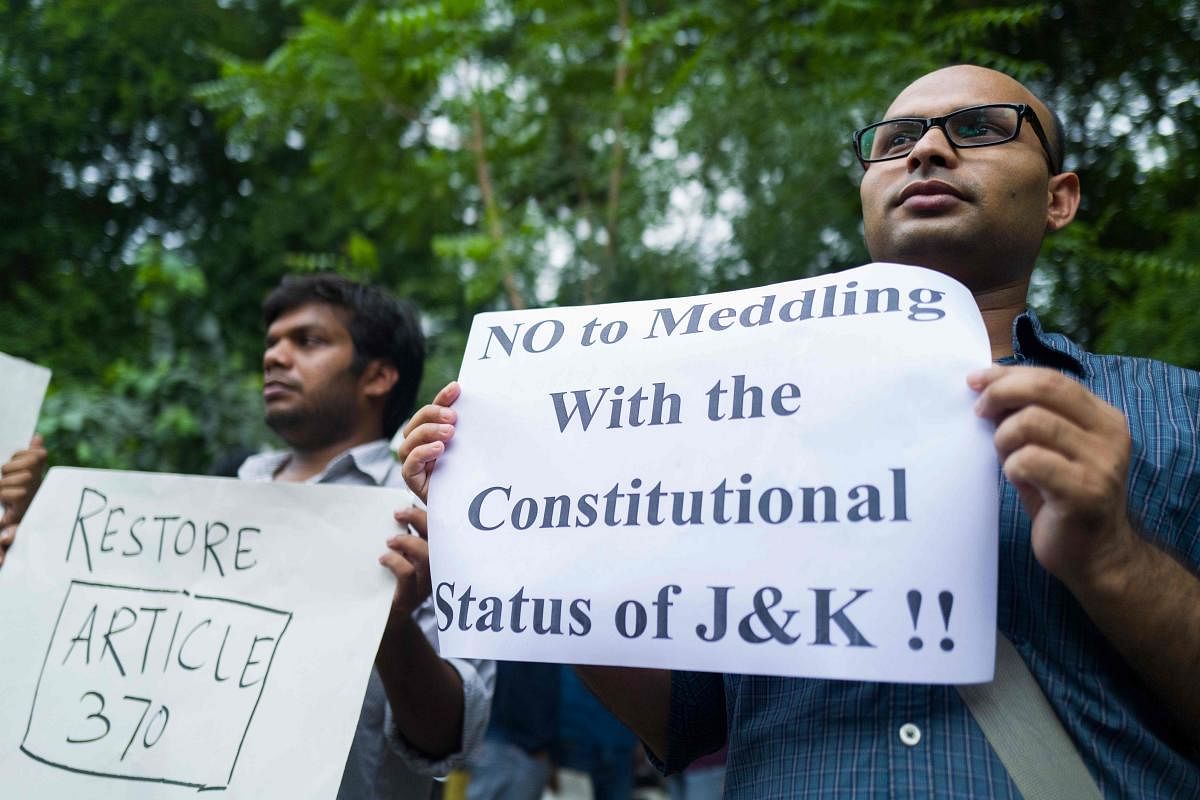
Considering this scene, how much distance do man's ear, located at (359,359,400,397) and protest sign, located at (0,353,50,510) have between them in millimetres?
696

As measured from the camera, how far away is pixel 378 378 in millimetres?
2463

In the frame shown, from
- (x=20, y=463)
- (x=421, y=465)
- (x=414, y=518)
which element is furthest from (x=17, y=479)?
(x=421, y=465)

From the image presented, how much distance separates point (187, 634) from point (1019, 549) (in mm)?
1382

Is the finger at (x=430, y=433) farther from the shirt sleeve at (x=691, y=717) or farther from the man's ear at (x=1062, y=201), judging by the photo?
the man's ear at (x=1062, y=201)

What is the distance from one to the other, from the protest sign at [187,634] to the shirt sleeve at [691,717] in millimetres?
514

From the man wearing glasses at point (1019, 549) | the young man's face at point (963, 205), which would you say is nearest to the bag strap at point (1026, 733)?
the man wearing glasses at point (1019, 549)

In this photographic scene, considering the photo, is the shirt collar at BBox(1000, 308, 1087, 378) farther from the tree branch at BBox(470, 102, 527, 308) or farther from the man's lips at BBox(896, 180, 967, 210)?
the tree branch at BBox(470, 102, 527, 308)

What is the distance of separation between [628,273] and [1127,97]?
1.76 metres

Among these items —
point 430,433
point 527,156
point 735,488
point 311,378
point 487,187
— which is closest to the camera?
point 735,488

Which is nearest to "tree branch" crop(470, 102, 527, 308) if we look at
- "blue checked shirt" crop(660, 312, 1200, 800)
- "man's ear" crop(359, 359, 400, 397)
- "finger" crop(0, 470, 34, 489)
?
"man's ear" crop(359, 359, 400, 397)

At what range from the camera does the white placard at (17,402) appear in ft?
7.05

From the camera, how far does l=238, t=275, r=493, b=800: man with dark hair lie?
5.79ft

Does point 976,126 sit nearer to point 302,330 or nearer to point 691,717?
point 691,717

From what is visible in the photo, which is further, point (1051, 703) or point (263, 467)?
point (263, 467)
